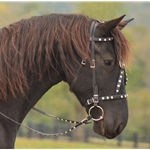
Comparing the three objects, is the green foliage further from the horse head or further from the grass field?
the horse head

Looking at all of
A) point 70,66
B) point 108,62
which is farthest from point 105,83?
point 70,66

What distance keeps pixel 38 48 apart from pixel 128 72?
20.4m

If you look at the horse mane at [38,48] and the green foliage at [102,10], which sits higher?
the green foliage at [102,10]

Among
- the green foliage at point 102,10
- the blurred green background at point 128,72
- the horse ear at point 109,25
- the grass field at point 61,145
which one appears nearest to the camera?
the horse ear at point 109,25

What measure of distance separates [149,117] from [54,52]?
27.1 meters

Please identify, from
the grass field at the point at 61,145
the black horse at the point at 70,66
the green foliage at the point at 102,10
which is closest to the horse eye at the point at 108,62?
the black horse at the point at 70,66

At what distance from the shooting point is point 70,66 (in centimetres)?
450

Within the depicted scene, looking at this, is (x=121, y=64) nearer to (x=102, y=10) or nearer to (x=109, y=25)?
(x=109, y=25)

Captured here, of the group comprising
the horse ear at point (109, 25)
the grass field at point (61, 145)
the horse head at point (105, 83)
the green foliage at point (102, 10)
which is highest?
the green foliage at point (102, 10)

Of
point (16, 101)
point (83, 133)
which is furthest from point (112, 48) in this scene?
point (83, 133)

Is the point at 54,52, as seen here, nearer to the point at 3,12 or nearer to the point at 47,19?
the point at 47,19

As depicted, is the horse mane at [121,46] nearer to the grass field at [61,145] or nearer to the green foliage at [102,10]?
the green foliage at [102,10]

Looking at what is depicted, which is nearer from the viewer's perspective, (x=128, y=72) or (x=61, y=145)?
(x=61, y=145)

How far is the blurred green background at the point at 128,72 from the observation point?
17.3 meters
